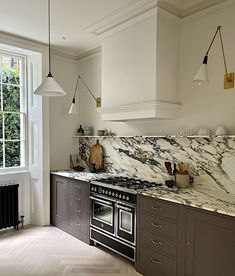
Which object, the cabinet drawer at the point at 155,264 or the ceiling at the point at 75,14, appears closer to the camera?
the cabinet drawer at the point at 155,264

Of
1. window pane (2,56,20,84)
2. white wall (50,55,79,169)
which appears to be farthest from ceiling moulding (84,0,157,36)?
window pane (2,56,20,84)

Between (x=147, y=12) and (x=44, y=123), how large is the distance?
7.27 feet

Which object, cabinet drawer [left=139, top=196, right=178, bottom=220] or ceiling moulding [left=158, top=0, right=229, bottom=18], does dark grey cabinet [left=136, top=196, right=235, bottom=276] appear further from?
ceiling moulding [left=158, top=0, right=229, bottom=18]

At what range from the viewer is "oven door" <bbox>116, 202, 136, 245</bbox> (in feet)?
8.93

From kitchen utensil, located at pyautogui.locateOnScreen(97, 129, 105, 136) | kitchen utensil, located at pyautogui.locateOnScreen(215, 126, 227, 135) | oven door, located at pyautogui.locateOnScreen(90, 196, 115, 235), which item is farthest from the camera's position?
kitchen utensil, located at pyautogui.locateOnScreen(97, 129, 105, 136)

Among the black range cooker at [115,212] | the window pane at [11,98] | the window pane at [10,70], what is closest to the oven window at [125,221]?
the black range cooker at [115,212]

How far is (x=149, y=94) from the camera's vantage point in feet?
9.21

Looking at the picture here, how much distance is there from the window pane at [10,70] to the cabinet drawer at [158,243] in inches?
118

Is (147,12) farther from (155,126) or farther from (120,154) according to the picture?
(120,154)

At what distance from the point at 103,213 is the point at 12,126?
203 centimetres

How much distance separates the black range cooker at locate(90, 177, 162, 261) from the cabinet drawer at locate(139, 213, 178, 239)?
0.16m

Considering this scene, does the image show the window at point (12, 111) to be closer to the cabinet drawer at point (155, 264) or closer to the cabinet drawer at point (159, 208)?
the cabinet drawer at point (159, 208)

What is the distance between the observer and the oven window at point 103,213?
301cm

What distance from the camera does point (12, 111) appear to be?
3.90 meters
